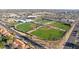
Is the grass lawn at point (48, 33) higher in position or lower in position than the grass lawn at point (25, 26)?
lower

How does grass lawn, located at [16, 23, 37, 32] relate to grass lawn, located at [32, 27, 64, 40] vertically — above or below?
above
